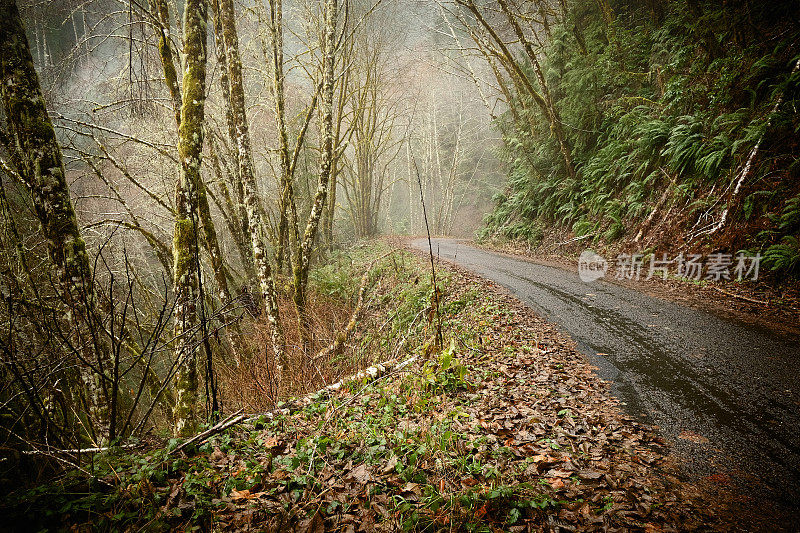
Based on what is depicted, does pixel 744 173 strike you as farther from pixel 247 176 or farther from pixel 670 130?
pixel 247 176

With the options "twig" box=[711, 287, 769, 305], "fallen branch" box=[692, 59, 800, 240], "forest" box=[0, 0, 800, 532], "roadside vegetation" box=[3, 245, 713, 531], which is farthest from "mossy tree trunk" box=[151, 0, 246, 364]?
"fallen branch" box=[692, 59, 800, 240]

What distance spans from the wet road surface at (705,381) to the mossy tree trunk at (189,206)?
5.09m

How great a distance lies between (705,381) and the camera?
12.3 ft

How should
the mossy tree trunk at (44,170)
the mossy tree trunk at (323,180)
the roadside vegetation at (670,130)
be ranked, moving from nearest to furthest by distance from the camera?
1. the mossy tree trunk at (44,170)
2. the roadside vegetation at (670,130)
3. the mossy tree trunk at (323,180)

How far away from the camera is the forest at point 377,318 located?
243cm

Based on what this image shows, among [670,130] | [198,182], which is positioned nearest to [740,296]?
[670,130]

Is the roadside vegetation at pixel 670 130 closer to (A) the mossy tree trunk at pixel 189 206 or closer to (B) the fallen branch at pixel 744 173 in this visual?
(B) the fallen branch at pixel 744 173

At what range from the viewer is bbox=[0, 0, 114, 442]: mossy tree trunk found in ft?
9.20

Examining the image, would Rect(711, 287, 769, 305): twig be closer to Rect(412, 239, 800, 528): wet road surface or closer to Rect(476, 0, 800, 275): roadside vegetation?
Rect(476, 0, 800, 275): roadside vegetation

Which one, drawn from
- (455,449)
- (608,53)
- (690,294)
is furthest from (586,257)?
(455,449)

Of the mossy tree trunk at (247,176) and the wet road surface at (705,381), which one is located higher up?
the mossy tree trunk at (247,176)

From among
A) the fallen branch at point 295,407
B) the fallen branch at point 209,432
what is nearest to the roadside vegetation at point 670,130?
the fallen branch at point 295,407

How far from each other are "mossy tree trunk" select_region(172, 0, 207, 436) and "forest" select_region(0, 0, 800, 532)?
3cm

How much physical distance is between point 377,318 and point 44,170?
6282mm
